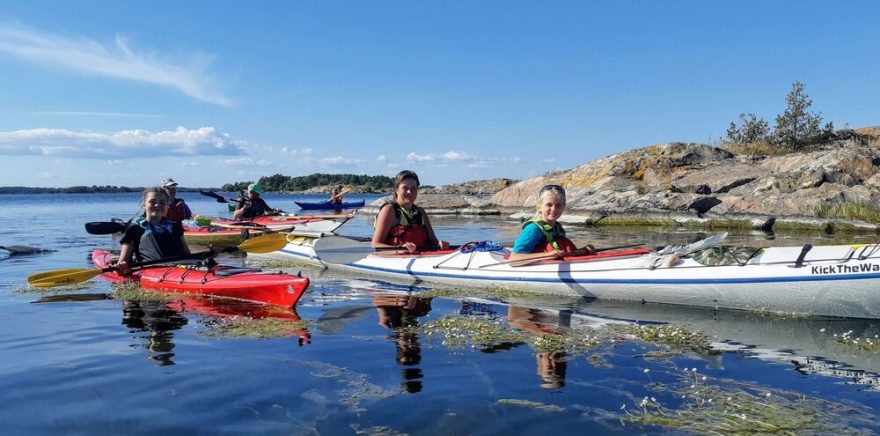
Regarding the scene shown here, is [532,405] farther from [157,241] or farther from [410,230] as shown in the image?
[157,241]

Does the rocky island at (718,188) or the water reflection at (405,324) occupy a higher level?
the rocky island at (718,188)

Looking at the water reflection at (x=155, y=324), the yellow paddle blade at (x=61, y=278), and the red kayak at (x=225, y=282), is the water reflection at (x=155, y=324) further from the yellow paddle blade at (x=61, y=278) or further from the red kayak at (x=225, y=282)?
the yellow paddle blade at (x=61, y=278)

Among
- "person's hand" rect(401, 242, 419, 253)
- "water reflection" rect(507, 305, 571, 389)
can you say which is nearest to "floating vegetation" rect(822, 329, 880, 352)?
"water reflection" rect(507, 305, 571, 389)

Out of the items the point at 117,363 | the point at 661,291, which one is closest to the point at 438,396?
the point at 117,363

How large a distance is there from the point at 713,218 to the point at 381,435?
735 inches

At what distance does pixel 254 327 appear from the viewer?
6.89m

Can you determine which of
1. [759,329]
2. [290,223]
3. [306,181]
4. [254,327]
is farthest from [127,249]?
[306,181]

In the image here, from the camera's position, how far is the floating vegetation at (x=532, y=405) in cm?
426

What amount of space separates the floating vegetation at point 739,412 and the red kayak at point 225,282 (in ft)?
15.3

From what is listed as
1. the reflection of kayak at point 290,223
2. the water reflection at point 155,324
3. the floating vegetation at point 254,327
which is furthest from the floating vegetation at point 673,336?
the reflection of kayak at point 290,223

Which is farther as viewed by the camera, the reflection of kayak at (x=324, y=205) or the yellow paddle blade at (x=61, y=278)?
the reflection of kayak at (x=324, y=205)

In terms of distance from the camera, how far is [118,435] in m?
3.95

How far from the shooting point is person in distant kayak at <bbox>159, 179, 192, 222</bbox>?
14.1 metres

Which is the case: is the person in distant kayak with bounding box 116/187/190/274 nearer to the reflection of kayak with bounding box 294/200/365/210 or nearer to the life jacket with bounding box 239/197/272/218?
the life jacket with bounding box 239/197/272/218
